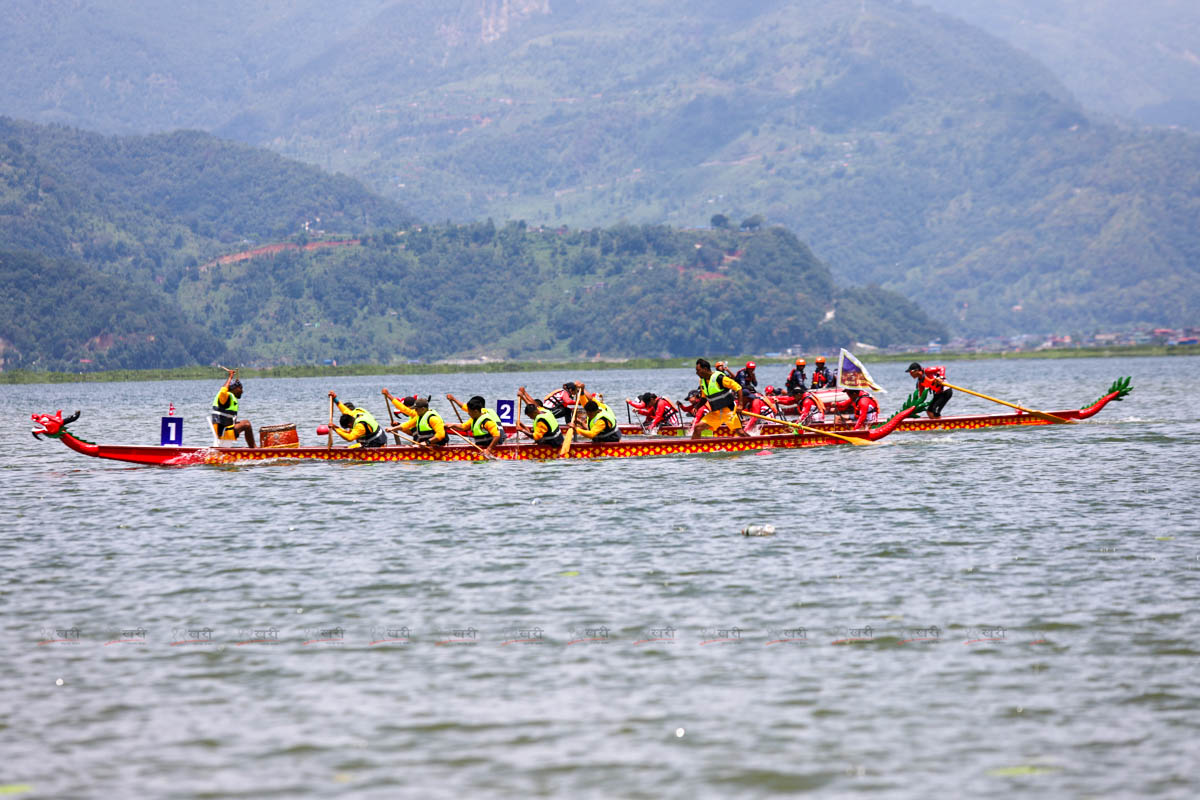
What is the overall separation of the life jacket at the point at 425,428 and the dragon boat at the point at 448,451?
12.5 inches

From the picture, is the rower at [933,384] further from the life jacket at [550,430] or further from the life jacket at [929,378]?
the life jacket at [550,430]

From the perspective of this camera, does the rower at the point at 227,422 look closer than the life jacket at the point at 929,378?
Yes

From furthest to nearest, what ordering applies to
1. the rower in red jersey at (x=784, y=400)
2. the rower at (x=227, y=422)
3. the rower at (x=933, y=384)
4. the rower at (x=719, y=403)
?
the rower in red jersey at (x=784, y=400) → the rower at (x=933, y=384) → the rower at (x=227, y=422) → the rower at (x=719, y=403)

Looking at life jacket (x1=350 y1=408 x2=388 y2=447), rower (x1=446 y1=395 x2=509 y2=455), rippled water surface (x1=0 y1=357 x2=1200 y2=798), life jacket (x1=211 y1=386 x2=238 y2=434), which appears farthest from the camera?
life jacket (x1=211 y1=386 x2=238 y2=434)

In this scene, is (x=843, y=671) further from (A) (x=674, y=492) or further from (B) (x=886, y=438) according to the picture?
(B) (x=886, y=438)

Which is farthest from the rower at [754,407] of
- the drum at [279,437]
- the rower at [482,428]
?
the drum at [279,437]

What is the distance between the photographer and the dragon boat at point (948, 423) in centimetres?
4125

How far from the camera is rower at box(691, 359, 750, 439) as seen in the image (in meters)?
37.9

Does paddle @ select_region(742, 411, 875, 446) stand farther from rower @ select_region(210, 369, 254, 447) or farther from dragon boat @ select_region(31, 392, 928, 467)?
rower @ select_region(210, 369, 254, 447)

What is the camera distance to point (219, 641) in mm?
18297

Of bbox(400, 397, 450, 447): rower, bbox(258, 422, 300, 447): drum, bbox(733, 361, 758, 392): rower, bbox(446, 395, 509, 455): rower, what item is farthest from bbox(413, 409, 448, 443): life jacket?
bbox(733, 361, 758, 392): rower

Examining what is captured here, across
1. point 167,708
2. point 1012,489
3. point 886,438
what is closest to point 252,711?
point 167,708

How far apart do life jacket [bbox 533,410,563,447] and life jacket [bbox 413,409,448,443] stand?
259cm

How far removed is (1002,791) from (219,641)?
1029cm
